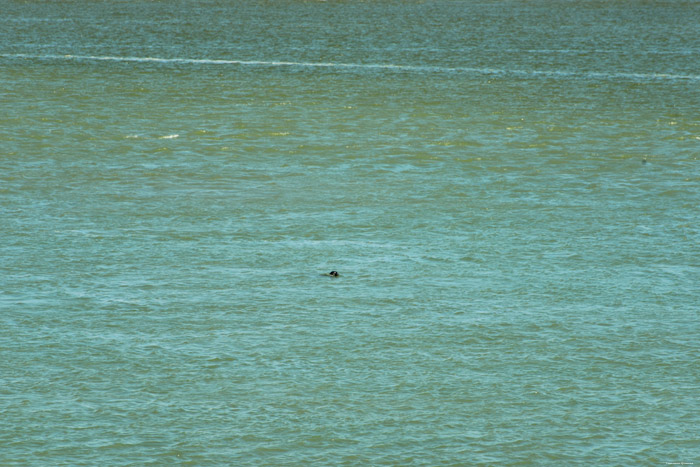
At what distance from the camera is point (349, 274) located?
3.06m

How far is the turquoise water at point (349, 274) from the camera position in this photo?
6.88ft

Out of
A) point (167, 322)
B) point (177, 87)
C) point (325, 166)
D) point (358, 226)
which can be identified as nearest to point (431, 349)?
point (167, 322)

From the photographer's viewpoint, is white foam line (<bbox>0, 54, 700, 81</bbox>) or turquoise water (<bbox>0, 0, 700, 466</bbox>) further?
white foam line (<bbox>0, 54, 700, 81</bbox>)

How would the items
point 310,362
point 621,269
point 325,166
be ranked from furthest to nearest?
point 325,166 → point 621,269 → point 310,362

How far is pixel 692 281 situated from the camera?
3.02 m

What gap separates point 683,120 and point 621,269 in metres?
2.75

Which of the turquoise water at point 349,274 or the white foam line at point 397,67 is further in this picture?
the white foam line at point 397,67

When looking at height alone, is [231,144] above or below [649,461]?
below

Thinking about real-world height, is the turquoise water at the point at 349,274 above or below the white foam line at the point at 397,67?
above

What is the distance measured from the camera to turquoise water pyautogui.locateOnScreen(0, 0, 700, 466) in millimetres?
2098

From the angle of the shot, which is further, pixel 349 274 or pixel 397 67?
pixel 397 67

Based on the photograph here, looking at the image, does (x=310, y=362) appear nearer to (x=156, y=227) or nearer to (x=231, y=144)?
(x=156, y=227)

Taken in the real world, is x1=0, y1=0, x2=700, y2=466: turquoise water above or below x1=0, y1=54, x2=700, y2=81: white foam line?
above

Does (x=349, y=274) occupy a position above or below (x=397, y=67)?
above
